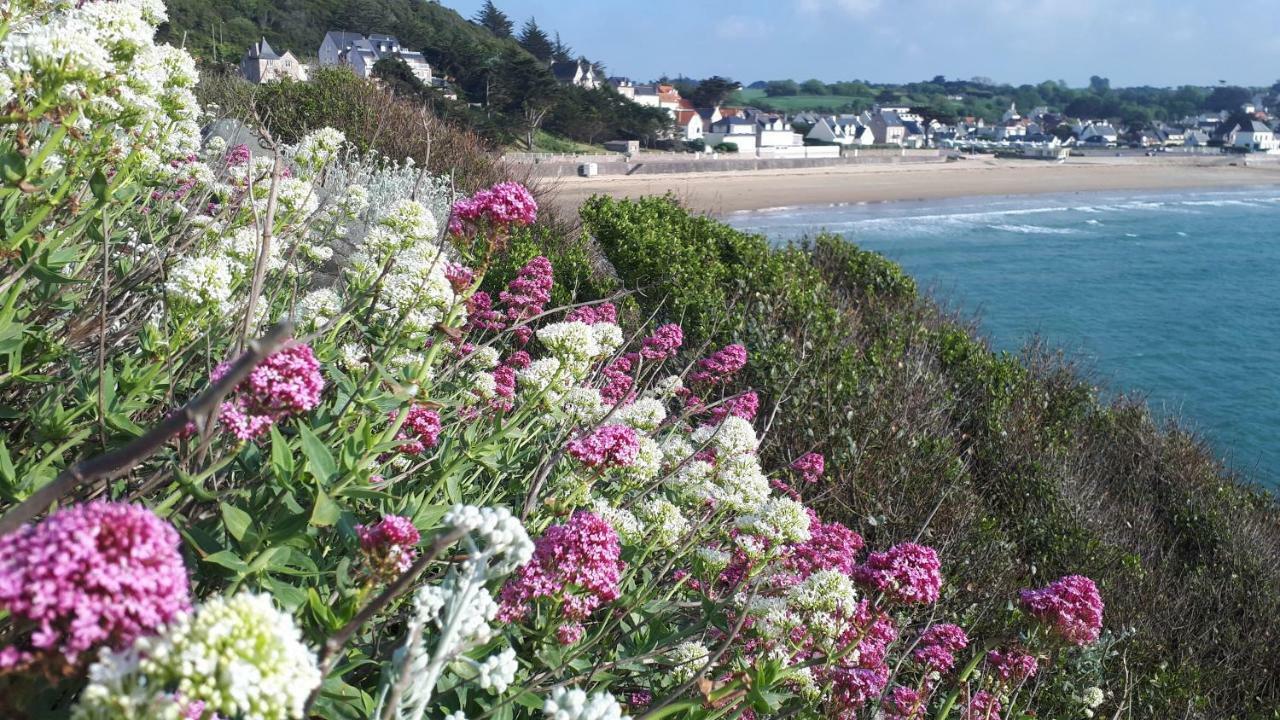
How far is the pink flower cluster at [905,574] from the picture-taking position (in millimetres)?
2844

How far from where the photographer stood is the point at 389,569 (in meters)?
1.72

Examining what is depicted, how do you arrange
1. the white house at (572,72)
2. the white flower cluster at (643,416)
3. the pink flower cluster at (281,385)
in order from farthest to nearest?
the white house at (572,72), the white flower cluster at (643,416), the pink flower cluster at (281,385)

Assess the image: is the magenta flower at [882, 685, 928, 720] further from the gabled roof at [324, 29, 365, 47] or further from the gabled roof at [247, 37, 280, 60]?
the gabled roof at [324, 29, 365, 47]

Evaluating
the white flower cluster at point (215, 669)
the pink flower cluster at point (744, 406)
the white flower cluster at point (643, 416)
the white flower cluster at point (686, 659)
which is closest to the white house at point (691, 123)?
the pink flower cluster at point (744, 406)

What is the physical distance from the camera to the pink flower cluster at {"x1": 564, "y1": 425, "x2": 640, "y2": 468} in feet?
9.23

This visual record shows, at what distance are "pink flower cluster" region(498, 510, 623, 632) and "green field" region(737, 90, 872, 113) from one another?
6171 inches

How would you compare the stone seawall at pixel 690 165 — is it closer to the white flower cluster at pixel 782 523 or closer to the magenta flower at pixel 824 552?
the magenta flower at pixel 824 552

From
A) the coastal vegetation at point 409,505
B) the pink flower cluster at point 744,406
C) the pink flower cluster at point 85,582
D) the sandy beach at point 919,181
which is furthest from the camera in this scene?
the sandy beach at point 919,181

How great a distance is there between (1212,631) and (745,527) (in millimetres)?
6060

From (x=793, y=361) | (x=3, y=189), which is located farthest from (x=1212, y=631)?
(x=3, y=189)

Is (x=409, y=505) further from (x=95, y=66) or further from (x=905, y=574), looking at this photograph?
(x=905, y=574)

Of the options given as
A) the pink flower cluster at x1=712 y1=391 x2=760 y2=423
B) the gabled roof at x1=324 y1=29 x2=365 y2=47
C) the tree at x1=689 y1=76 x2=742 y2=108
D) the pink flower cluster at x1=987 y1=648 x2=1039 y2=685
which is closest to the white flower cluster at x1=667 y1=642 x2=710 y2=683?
the pink flower cluster at x1=987 y1=648 x2=1039 y2=685

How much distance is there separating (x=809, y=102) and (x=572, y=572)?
615 ft

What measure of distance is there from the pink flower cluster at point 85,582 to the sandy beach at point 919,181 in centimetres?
3403
